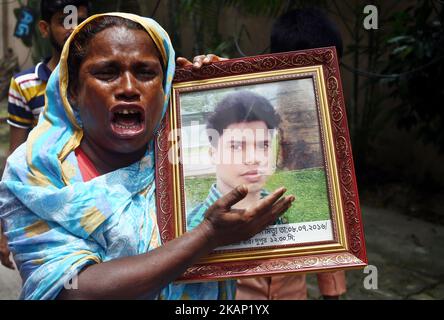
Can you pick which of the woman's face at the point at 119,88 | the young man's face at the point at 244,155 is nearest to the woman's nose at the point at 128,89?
the woman's face at the point at 119,88

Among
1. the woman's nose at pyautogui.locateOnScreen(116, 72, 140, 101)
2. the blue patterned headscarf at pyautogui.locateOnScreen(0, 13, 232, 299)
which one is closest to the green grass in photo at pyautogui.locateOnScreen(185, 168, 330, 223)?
the blue patterned headscarf at pyautogui.locateOnScreen(0, 13, 232, 299)

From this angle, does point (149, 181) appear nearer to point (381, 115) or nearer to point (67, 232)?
point (67, 232)

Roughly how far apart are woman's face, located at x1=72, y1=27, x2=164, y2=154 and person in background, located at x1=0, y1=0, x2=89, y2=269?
1.03m

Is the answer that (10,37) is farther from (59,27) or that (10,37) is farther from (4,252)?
(4,252)

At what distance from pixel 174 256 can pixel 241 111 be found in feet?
1.47

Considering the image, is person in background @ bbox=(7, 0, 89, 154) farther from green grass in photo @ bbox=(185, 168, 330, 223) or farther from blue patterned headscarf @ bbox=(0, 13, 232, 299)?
green grass in photo @ bbox=(185, 168, 330, 223)

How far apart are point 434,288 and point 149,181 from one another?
2874 mm

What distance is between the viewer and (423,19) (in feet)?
12.4

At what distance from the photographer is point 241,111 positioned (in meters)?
1.47

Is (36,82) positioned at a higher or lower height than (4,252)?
higher

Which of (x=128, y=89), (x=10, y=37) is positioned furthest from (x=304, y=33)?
(x=10, y=37)

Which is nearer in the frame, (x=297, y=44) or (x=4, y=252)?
(x=297, y=44)

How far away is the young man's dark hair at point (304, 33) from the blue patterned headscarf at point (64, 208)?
0.73m

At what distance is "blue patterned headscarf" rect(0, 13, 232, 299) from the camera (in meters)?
Result: 1.29
